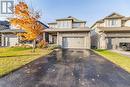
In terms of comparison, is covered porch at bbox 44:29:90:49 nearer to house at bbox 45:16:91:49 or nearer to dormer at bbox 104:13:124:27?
house at bbox 45:16:91:49

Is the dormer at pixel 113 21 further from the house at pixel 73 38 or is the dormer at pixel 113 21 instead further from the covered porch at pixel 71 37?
the covered porch at pixel 71 37

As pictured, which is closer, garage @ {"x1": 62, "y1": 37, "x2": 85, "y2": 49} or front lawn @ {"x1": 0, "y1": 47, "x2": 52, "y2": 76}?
front lawn @ {"x1": 0, "y1": 47, "x2": 52, "y2": 76}

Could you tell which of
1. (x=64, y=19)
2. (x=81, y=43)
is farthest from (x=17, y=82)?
(x=64, y=19)

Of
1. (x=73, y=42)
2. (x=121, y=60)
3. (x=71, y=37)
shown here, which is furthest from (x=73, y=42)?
(x=121, y=60)

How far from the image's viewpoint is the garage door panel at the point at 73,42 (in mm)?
29531

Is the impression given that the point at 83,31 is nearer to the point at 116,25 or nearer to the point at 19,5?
the point at 116,25

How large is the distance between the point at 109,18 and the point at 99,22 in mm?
3608

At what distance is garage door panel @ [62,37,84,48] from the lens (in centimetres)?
2953

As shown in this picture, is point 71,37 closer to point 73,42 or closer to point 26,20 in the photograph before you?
point 73,42

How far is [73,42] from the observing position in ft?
97.9

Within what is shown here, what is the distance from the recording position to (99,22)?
35.2 m

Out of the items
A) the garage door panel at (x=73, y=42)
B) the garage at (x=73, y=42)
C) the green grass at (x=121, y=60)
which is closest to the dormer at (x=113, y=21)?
the garage at (x=73, y=42)

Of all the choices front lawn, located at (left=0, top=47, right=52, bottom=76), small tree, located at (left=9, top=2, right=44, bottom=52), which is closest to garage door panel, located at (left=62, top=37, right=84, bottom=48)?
small tree, located at (left=9, top=2, right=44, bottom=52)

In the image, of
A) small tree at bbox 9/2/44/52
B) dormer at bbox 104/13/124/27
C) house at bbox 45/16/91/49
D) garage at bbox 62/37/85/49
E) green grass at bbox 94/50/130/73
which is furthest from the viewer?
dormer at bbox 104/13/124/27
